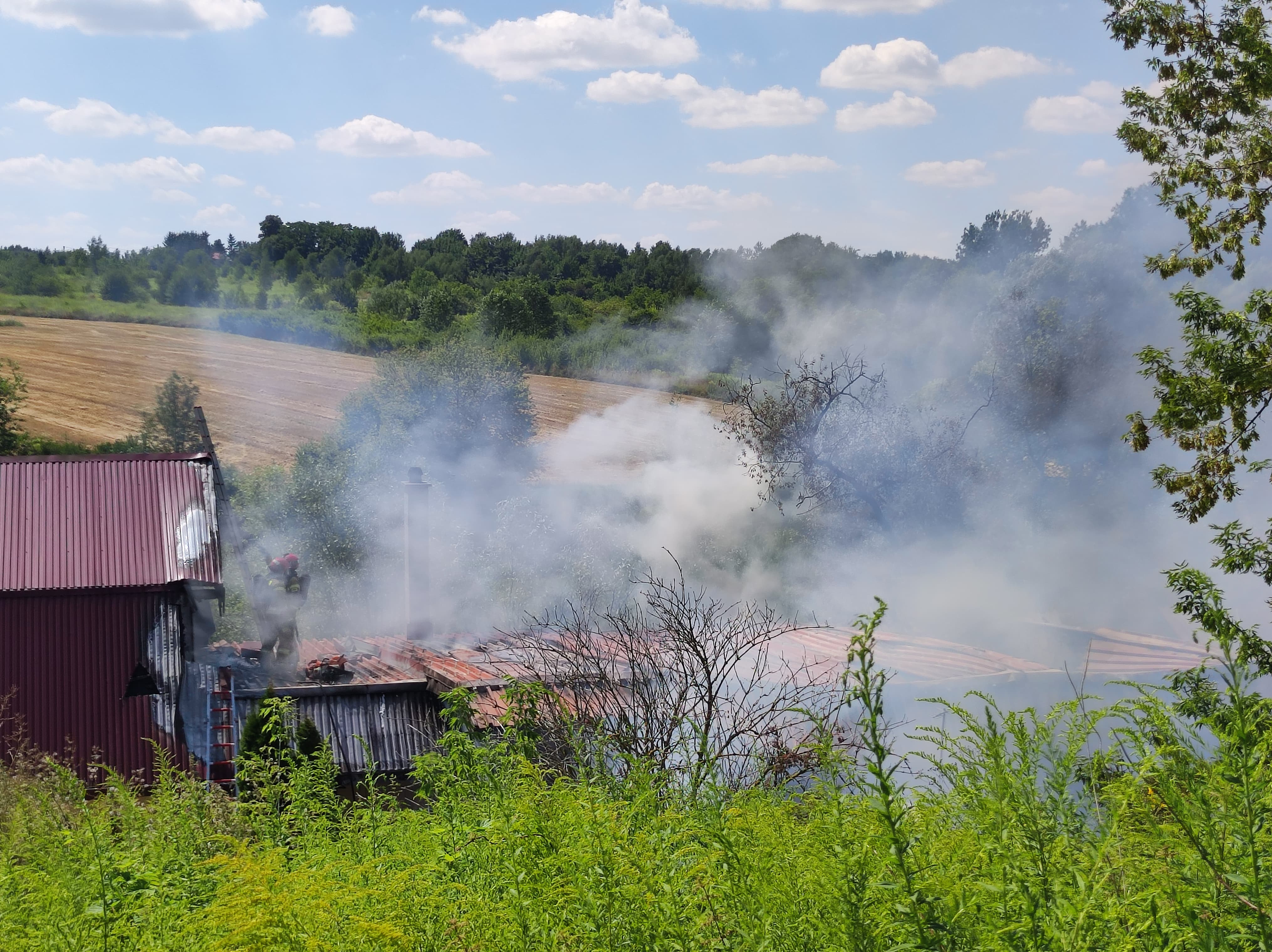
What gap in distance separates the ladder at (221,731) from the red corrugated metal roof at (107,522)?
1.24 m

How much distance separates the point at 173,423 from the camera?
26.5 meters

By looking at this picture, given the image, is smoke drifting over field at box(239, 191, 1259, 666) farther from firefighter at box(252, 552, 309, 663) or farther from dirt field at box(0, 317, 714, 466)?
dirt field at box(0, 317, 714, 466)

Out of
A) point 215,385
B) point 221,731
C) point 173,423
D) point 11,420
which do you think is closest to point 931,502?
point 221,731

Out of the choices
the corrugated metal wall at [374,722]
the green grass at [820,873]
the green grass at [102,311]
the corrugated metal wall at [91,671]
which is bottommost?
the corrugated metal wall at [374,722]

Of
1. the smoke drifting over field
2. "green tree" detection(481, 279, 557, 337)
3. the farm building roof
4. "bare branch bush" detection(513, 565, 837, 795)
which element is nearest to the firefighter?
the farm building roof

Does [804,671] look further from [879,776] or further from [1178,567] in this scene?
[879,776]

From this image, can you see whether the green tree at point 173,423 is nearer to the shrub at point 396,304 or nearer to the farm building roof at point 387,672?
the farm building roof at point 387,672

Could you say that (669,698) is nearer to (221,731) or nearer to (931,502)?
(221,731)

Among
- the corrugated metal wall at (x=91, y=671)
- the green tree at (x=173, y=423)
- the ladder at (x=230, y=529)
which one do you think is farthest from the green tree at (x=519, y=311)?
the corrugated metal wall at (x=91, y=671)

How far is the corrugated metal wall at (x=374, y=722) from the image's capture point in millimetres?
12398

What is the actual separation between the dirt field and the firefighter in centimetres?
1265

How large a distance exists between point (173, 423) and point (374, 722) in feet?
54.4

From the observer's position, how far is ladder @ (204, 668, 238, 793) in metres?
11.8

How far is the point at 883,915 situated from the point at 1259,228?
369 inches
